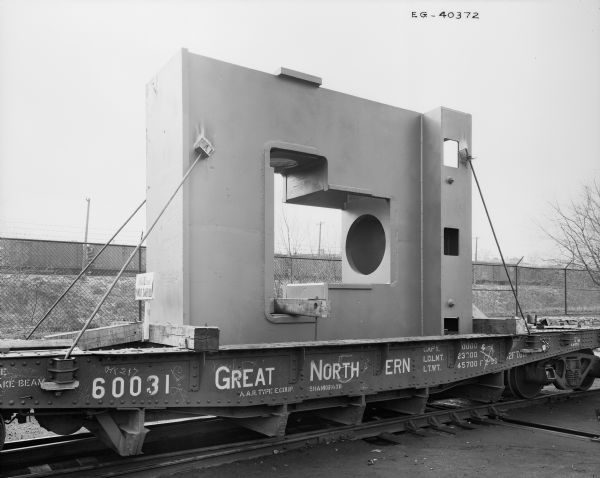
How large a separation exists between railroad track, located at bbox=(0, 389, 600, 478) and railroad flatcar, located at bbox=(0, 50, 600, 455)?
25 cm

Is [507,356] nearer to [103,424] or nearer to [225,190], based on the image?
[225,190]

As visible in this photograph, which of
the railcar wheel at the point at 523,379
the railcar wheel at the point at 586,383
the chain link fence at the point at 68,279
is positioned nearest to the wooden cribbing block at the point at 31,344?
the chain link fence at the point at 68,279

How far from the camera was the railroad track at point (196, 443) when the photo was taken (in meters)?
5.18

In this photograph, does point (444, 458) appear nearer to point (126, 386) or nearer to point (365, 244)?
point (365, 244)

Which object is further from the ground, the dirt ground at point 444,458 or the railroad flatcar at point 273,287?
the railroad flatcar at point 273,287

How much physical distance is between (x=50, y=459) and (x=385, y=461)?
343 centimetres

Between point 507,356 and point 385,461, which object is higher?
point 507,356

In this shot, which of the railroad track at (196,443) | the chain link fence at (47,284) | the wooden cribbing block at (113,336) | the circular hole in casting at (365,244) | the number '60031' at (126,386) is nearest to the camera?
the number '60031' at (126,386)

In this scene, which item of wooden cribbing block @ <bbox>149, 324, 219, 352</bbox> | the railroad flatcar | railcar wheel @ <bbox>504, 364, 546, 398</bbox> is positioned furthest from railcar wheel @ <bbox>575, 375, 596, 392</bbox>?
wooden cribbing block @ <bbox>149, 324, 219, 352</bbox>

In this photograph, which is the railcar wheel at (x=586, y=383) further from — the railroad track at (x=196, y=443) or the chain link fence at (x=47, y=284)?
the chain link fence at (x=47, y=284)

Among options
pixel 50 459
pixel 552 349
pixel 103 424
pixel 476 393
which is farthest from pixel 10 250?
pixel 552 349

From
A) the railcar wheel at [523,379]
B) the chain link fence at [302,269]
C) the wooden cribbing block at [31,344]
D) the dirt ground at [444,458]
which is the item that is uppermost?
the chain link fence at [302,269]

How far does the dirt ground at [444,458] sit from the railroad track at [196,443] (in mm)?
116

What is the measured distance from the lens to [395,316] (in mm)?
7496
